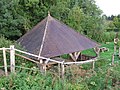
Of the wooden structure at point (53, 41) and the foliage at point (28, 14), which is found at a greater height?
the foliage at point (28, 14)

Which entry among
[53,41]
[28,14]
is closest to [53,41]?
[53,41]

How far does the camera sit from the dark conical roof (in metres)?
14.8

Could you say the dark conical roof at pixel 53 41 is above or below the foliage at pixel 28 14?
below

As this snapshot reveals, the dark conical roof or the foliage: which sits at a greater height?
the foliage

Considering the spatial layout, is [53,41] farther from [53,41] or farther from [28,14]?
[28,14]

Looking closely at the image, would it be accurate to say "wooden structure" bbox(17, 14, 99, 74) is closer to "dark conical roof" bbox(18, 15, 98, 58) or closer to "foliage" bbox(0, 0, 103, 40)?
"dark conical roof" bbox(18, 15, 98, 58)

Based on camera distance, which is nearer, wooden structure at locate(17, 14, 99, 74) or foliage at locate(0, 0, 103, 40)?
wooden structure at locate(17, 14, 99, 74)

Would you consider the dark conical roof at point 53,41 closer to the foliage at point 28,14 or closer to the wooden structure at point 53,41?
the wooden structure at point 53,41

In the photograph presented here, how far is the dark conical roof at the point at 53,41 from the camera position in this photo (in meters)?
14.8

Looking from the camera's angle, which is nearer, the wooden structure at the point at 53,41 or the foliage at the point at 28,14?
the wooden structure at the point at 53,41

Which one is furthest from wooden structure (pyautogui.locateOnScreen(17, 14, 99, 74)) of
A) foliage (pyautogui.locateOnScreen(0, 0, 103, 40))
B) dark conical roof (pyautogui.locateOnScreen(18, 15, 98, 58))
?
foliage (pyautogui.locateOnScreen(0, 0, 103, 40))

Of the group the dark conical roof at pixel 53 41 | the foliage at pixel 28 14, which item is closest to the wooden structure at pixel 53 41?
the dark conical roof at pixel 53 41

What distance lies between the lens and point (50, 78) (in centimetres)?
688

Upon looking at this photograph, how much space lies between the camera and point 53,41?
15625mm
